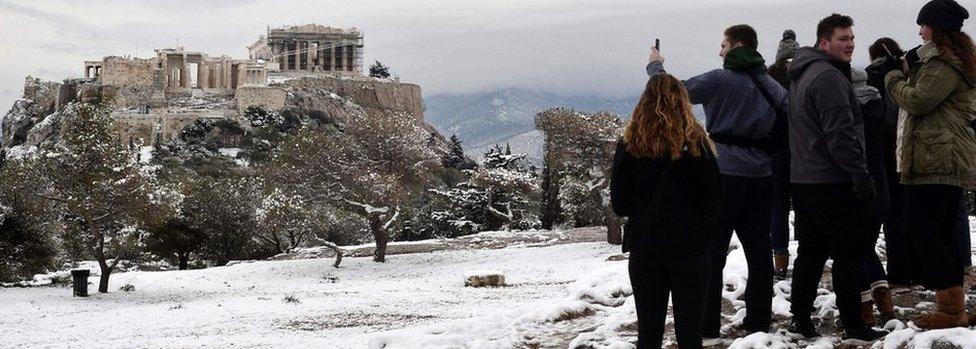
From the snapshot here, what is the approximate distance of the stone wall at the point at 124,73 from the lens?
372ft

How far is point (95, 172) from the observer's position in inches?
1115

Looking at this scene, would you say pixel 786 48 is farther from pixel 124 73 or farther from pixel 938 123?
pixel 124 73

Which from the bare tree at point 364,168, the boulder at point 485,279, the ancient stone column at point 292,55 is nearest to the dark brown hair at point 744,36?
the boulder at point 485,279

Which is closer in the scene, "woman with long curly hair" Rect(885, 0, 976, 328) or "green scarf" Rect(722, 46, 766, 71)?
"woman with long curly hair" Rect(885, 0, 976, 328)

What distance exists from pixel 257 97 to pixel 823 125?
103813 mm

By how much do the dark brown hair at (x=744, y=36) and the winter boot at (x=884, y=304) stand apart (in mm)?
1989

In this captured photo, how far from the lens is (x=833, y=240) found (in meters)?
6.22

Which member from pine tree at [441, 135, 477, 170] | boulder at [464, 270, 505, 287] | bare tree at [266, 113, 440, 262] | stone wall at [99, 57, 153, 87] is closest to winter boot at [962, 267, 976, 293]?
boulder at [464, 270, 505, 287]

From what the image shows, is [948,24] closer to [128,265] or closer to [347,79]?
[128,265]

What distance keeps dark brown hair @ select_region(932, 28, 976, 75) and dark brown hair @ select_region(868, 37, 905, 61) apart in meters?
0.75

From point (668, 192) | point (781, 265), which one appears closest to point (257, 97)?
point (781, 265)

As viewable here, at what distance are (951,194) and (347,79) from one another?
401ft

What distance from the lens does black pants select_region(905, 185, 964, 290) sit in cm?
622

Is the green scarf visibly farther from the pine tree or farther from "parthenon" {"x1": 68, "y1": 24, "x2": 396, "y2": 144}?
"parthenon" {"x1": 68, "y1": 24, "x2": 396, "y2": 144}
